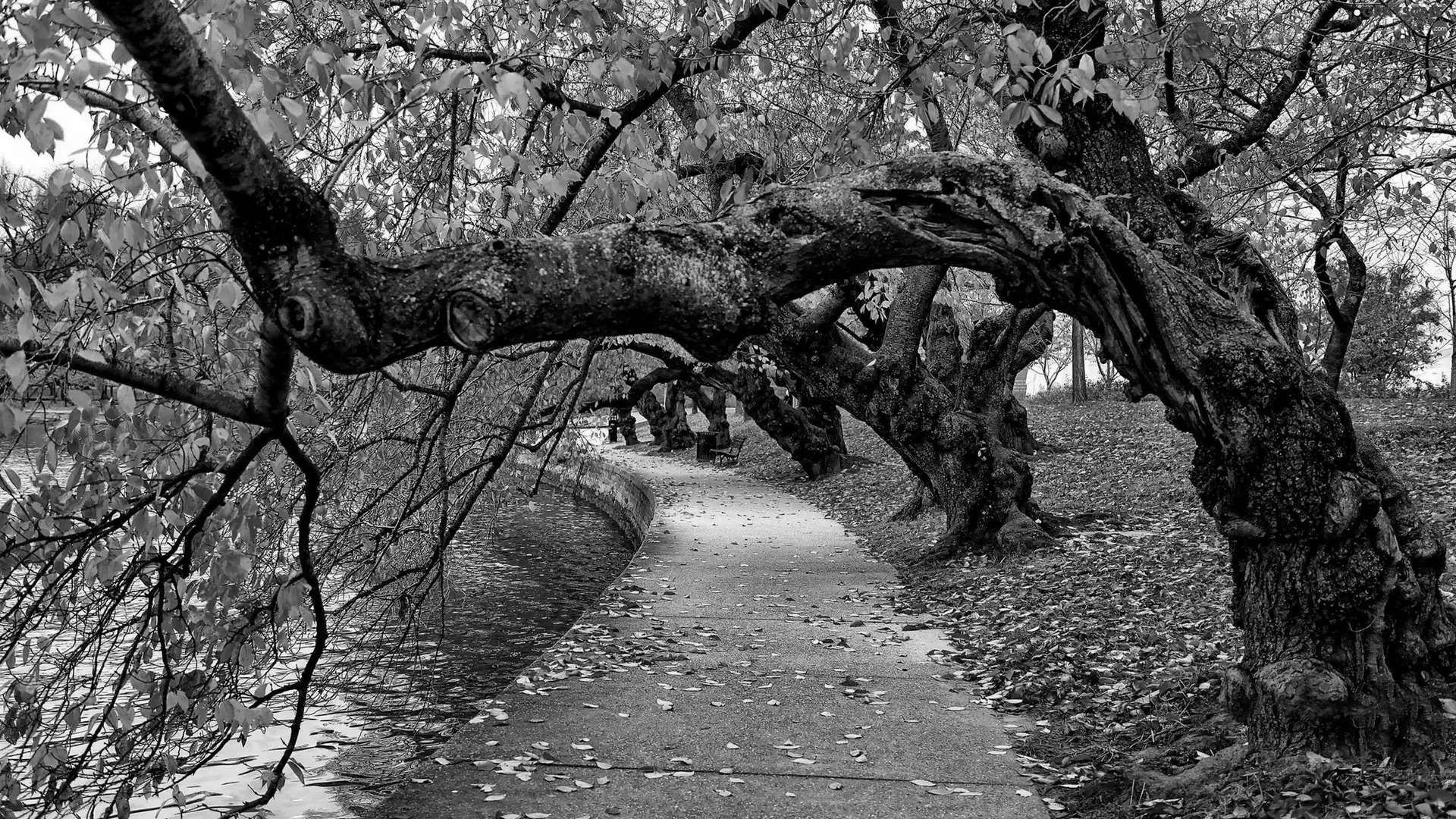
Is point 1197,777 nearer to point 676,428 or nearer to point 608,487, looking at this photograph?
point 608,487

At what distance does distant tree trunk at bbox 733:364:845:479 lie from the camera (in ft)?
72.1

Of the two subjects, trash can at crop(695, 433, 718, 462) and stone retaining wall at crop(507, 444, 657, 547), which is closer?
stone retaining wall at crop(507, 444, 657, 547)

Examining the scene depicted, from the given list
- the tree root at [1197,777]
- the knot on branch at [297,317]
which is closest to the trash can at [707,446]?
the tree root at [1197,777]

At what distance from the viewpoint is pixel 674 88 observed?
1036 centimetres

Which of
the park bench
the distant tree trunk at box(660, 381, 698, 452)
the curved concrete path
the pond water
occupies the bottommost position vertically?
the pond water

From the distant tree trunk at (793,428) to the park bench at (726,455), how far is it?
5.81 m

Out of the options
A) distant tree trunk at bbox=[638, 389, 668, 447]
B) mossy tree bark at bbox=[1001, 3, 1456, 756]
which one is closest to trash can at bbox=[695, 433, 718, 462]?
distant tree trunk at bbox=[638, 389, 668, 447]

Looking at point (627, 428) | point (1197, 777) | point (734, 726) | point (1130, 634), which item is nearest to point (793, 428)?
point (1130, 634)

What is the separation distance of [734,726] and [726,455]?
22783 millimetres

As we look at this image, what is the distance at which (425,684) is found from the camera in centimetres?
938

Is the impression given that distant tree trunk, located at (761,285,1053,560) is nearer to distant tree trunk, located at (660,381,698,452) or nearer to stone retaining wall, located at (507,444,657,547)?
stone retaining wall, located at (507,444,657,547)

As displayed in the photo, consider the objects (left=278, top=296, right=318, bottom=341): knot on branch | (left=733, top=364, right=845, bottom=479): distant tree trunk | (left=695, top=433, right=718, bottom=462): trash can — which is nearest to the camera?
(left=278, top=296, right=318, bottom=341): knot on branch

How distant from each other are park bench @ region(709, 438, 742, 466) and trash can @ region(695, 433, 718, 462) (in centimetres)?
31

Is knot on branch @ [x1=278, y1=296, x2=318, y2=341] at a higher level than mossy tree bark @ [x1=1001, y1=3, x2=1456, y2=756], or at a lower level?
higher
